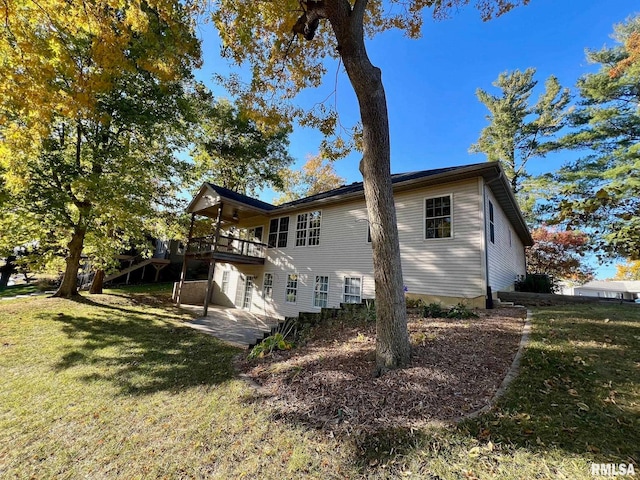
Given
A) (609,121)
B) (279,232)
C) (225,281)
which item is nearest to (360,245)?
(279,232)

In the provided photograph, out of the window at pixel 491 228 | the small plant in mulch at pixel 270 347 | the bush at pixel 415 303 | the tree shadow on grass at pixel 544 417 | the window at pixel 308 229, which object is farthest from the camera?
the window at pixel 308 229

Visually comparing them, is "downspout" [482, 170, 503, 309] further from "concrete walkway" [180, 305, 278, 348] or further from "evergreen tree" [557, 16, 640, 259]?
"evergreen tree" [557, 16, 640, 259]

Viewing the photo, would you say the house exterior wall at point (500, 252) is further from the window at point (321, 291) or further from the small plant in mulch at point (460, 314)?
the window at point (321, 291)

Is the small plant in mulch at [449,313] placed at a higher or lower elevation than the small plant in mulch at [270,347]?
higher

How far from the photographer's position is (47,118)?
5.96 m

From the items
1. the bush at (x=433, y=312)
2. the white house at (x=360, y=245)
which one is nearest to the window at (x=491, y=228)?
the white house at (x=360, y=245)

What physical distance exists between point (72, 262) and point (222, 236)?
6.38 metres

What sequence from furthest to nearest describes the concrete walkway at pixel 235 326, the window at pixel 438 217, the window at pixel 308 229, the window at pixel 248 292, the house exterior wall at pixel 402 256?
the window at pixel 248 292 < the window at pixel 308 229 < the window at pixel 438 217 < the concrete walkway at pixel 235 326 < the house exterior wall at pixel 402 256

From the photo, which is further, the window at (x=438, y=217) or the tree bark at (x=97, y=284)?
the tree bark at (x=97, y=284)

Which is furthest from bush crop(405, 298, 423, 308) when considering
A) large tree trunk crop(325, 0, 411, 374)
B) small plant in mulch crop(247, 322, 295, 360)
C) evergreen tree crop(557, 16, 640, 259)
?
evergreen tree crop(557, 16, 640, 259)

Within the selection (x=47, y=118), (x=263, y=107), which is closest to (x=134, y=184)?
(x=47, y=118)

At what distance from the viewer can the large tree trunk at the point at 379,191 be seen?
161 inches

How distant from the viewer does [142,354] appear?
6.54m

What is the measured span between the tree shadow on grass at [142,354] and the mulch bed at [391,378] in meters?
1.04
